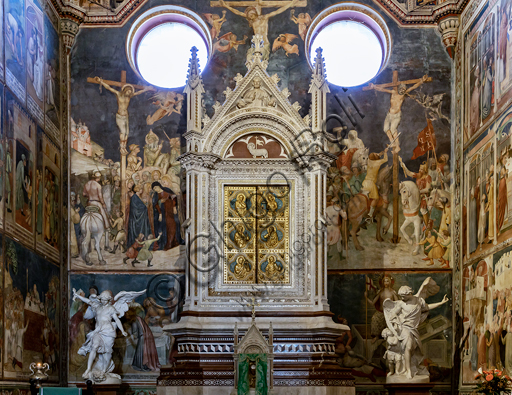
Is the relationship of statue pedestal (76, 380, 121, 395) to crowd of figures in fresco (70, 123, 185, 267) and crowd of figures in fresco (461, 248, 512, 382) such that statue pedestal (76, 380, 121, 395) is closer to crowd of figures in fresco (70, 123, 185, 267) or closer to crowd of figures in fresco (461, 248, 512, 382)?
crowd of figures in fresco (70, 123, 185, 267)

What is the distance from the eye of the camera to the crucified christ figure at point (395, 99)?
2075 centimetres

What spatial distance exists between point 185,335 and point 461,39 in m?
9.88

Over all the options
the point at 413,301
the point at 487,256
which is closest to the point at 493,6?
the point at 487,256

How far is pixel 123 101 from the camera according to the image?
68.8 feet

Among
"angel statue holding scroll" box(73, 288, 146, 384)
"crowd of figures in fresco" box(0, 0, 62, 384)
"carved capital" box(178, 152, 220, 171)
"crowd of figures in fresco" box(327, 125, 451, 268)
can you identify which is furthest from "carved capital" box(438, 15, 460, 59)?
"angel statue holding scroll" box(73, 288, 146, 384)

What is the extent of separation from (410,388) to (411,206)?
4.72 metres

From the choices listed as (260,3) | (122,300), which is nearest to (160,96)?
(260,3)

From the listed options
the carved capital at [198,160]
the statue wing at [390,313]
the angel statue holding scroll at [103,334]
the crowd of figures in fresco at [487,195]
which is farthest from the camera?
the carved capital at [198,160]

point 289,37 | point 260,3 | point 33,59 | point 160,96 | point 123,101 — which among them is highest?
point 260,3

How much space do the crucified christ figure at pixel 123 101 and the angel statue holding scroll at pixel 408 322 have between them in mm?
7706

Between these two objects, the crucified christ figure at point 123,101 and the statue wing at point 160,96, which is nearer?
the crucified christ figure at point 123,101

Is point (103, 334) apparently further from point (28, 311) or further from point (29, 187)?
point (29, 187)

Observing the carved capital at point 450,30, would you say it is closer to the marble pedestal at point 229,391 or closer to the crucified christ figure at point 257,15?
the crucified christ figure at point 257,15

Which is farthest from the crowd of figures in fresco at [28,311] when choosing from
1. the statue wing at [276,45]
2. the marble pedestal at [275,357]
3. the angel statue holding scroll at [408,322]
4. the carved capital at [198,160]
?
the statue wing at [276,45]
